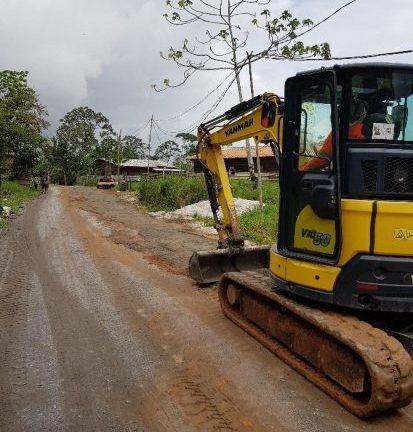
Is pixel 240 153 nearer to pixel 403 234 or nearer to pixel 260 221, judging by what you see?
pixel 260 221

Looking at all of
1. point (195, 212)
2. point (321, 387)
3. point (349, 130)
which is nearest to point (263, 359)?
point (321, 387)

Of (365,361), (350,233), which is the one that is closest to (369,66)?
(350,233)

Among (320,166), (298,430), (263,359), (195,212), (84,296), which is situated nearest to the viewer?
(298,430)

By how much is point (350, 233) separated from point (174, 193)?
16.2 m

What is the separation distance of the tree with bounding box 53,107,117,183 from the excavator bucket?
52543 mm

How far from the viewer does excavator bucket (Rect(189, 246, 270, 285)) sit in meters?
8.01

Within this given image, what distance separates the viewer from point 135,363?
16.7 feet

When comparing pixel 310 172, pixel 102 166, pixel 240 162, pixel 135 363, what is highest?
pixel 102 166

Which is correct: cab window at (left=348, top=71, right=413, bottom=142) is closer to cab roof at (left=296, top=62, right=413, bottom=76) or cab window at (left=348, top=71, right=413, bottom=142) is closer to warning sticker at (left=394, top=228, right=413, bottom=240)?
cab roof at (left=296, top=62, right=413, bottom=76)

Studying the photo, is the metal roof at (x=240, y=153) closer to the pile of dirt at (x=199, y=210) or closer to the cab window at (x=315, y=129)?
the pile of dirt at (x=199, y=210)

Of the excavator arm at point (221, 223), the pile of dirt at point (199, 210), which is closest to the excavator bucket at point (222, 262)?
the excavator arm at point (221, 223)

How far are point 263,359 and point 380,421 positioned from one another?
1432 millimetres

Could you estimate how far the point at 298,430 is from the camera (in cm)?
378

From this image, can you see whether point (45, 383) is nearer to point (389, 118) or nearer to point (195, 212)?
point (389, 118)
